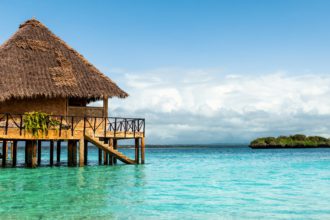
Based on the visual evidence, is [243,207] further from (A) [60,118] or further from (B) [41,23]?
(B) [41,23]

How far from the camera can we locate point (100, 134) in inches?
965

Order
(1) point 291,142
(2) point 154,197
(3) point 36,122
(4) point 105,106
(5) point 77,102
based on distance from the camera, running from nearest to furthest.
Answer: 1. (2) point 154,197
2. (3) point 36,122
3. (4) point 105,106
4. (5) point 77,102
5. (1) point 291,142

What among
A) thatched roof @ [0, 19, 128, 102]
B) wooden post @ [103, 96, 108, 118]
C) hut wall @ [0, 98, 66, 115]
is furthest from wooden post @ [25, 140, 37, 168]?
wooden post @ [103, 96, 108, 118]

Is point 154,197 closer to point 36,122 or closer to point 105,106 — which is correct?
point 36,122

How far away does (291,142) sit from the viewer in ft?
319

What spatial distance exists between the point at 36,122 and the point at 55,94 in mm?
1874

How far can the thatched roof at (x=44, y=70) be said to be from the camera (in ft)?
76.8

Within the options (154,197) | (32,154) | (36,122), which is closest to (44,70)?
(36,122)

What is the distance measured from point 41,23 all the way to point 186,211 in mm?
19334

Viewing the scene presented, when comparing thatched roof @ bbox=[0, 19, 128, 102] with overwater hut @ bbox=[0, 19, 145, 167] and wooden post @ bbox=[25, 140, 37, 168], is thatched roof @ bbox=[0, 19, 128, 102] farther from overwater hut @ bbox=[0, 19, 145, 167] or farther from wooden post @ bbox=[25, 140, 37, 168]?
wooden post @ bbox=[25, 140, 37, 168]

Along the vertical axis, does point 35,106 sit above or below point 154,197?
above

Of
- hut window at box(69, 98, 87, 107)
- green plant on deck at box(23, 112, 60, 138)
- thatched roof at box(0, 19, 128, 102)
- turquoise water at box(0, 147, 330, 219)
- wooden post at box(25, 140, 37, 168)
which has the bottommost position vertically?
turquoise water at box(0, 147, 330, 219)

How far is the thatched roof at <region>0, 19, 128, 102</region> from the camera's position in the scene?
2342 centimetres

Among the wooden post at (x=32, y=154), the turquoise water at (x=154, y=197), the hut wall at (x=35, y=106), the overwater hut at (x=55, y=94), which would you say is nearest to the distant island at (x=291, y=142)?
the overwater hut at (x=55, y=94)
